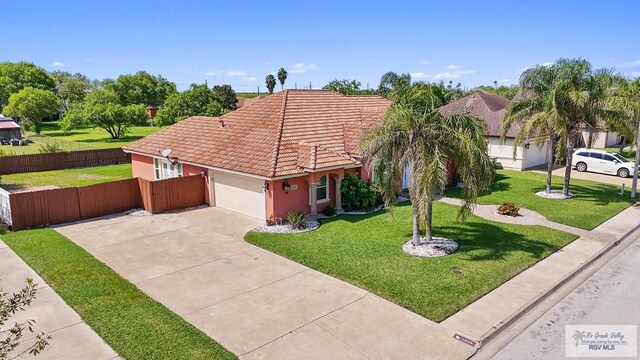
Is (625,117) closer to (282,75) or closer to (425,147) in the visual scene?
(425,147)

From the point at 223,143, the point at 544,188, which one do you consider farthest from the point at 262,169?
the point at 544,188

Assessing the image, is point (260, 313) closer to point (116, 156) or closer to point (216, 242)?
point (216, 242)

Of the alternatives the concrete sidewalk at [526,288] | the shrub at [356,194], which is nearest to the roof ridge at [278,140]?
the shrub at [356,194]

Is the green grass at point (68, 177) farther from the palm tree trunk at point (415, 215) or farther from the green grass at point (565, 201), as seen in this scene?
the green grass at point (565, 201)

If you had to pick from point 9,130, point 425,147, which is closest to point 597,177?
point 425,147


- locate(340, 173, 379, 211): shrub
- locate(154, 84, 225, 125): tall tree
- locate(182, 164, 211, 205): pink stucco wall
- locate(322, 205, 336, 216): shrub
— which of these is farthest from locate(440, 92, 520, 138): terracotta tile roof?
locate(154, 84, 225, 125): tall tree
